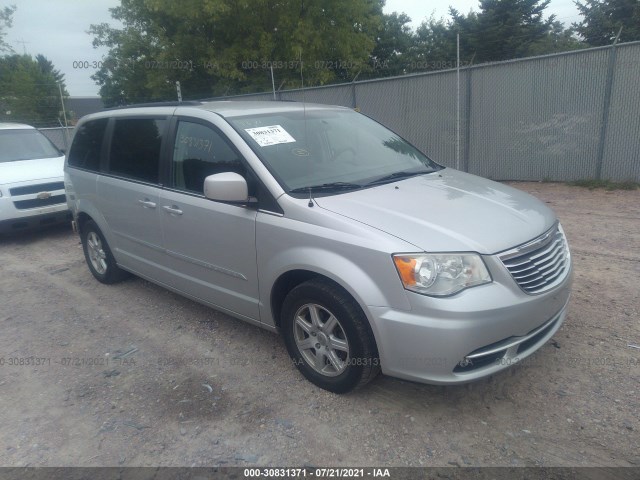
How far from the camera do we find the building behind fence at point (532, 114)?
824 centimetres

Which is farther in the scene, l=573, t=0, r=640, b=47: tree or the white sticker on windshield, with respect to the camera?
l=573, t=0, r=640, b=47: tree

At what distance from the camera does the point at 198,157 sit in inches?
152

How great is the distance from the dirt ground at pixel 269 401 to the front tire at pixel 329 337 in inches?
6.2

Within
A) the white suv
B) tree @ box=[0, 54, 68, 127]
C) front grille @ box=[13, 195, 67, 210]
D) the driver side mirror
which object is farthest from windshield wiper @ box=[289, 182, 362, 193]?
tree @ box=[0, 54, 68, 127]

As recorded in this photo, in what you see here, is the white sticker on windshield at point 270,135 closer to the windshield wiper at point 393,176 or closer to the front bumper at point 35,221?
the windshield wiper at point 393,176

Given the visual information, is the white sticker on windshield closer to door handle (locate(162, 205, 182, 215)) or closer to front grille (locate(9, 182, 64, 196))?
door handle (locate(162, 205, 182, 215))

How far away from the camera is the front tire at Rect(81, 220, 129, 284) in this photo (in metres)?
5.28

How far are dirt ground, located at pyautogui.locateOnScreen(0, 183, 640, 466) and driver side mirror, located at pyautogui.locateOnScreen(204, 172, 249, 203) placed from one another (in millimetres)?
1273

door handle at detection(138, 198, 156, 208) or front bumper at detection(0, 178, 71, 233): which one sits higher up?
door handle at detection(138, 198, 156, 208)

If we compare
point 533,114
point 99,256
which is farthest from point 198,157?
point 533,114

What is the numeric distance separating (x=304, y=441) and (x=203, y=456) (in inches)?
22.0

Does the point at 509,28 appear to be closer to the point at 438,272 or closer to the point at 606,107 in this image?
the point at 606,107

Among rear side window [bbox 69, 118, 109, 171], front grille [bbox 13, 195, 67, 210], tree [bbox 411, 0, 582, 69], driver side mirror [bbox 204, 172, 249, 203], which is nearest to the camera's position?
driver side mirror [bbox 204, 172, 249, 203]

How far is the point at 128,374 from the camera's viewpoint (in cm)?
364
